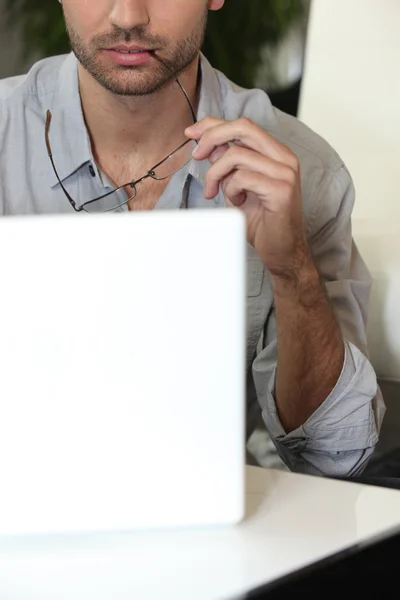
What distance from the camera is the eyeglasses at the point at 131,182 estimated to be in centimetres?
117

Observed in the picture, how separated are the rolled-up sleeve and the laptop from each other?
1.65 feet

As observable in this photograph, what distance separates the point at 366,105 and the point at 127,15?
0.42 metres

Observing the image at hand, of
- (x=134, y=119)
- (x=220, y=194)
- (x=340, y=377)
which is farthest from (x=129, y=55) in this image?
(x=340, y=377)

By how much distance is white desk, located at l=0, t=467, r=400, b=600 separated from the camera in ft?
1.76

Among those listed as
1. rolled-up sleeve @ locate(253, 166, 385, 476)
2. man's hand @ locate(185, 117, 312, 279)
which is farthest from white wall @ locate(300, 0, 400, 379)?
man's hand @ locate(185, 117, 312, 279)

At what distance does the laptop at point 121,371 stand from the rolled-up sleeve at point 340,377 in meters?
0.50

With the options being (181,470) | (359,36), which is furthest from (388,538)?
(359,36)

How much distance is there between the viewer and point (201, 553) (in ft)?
1.89

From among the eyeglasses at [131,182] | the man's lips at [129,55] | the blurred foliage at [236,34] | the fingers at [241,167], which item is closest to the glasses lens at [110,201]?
the eyeglasses at [131,182]

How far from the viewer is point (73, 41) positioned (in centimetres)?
118

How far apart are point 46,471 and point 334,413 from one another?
566mm

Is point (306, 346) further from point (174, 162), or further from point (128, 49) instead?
point (128, 49)

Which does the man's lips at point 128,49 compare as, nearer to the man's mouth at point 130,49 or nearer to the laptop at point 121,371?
the man's mouth at point 130,49

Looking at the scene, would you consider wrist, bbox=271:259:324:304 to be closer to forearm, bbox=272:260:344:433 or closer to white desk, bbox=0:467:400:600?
forearm, bbox=272:260:344:433
